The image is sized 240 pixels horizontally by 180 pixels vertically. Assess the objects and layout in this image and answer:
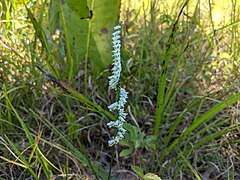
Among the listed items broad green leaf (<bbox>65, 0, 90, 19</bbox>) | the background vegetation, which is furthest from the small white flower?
broad green leaf (<bbox>65, 0, 90, 19</bbox>)

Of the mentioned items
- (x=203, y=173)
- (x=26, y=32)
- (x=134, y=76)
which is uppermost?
(x=26, y=32)

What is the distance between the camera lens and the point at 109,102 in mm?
1282

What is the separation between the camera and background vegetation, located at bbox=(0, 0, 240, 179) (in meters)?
1.07

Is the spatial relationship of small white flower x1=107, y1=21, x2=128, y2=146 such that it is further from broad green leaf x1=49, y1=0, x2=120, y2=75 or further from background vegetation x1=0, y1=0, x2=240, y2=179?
broad green leaf x1=49, y1=0, x2=120, y2=75

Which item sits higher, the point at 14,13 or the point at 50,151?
the point at 14,13

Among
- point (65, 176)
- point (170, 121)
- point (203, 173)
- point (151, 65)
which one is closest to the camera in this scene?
point (65, 176)

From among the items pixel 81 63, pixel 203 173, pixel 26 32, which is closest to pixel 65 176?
pixel 203 173

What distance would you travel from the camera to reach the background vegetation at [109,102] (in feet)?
3.50

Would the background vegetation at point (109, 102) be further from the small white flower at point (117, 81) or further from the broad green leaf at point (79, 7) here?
the small white flower at point (117, 81)

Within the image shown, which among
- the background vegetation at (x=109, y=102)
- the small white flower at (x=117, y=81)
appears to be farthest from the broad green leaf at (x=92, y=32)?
the small white flower at (x=117, y=81)

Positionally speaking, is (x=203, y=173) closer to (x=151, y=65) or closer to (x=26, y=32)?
(x=151, y=65)

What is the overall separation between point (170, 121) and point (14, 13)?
2.30 feet

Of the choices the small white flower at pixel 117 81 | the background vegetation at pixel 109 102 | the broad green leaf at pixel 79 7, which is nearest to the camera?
the small white flower at pixel 117 81

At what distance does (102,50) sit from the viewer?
1.33 m
